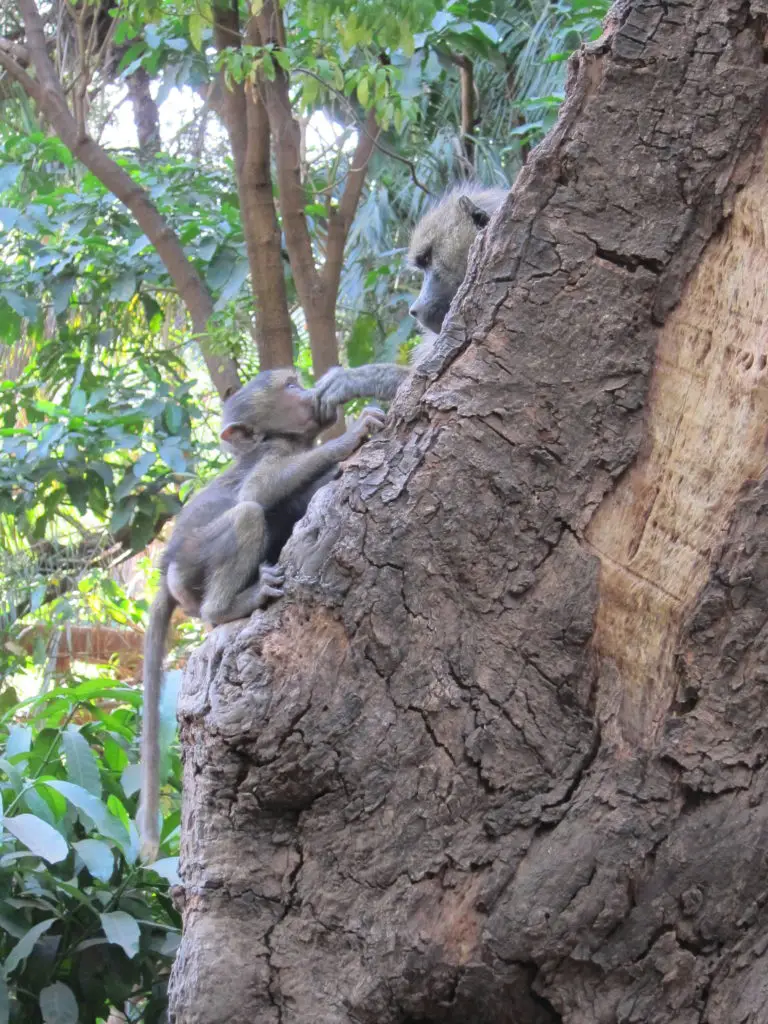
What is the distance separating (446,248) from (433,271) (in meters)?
0.07

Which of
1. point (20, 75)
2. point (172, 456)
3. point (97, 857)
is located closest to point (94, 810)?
point (97, 857)

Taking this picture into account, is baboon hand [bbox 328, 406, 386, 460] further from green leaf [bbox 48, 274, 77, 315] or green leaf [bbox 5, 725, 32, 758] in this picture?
green leaf [bbox 48, 274, 77, 315]

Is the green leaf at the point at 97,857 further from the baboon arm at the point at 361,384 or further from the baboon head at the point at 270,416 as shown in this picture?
the baboon arm at the point at 361,384

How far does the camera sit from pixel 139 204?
171 inches

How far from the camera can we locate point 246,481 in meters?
2.67

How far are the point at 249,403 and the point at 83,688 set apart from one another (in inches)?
52.1

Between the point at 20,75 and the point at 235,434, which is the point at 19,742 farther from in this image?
the point at 20,75

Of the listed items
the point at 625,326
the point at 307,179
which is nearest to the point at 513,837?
the point at 625,326

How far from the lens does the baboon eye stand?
3.06m

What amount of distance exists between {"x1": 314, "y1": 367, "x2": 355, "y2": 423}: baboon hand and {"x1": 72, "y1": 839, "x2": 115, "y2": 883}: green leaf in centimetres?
122

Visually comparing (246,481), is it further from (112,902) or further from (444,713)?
(112,902)

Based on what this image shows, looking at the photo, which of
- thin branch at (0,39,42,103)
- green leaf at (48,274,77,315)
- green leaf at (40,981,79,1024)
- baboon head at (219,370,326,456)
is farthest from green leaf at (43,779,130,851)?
thin branch at (0,39,42,103)

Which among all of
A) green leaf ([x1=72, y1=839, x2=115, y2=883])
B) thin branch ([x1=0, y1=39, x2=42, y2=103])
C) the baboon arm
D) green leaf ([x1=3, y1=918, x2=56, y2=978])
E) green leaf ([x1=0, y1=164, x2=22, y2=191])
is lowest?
green leaf ([x1=3, y1=918, x2=56, y2=978])

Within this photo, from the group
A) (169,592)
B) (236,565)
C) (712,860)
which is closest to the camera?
(712,860)
